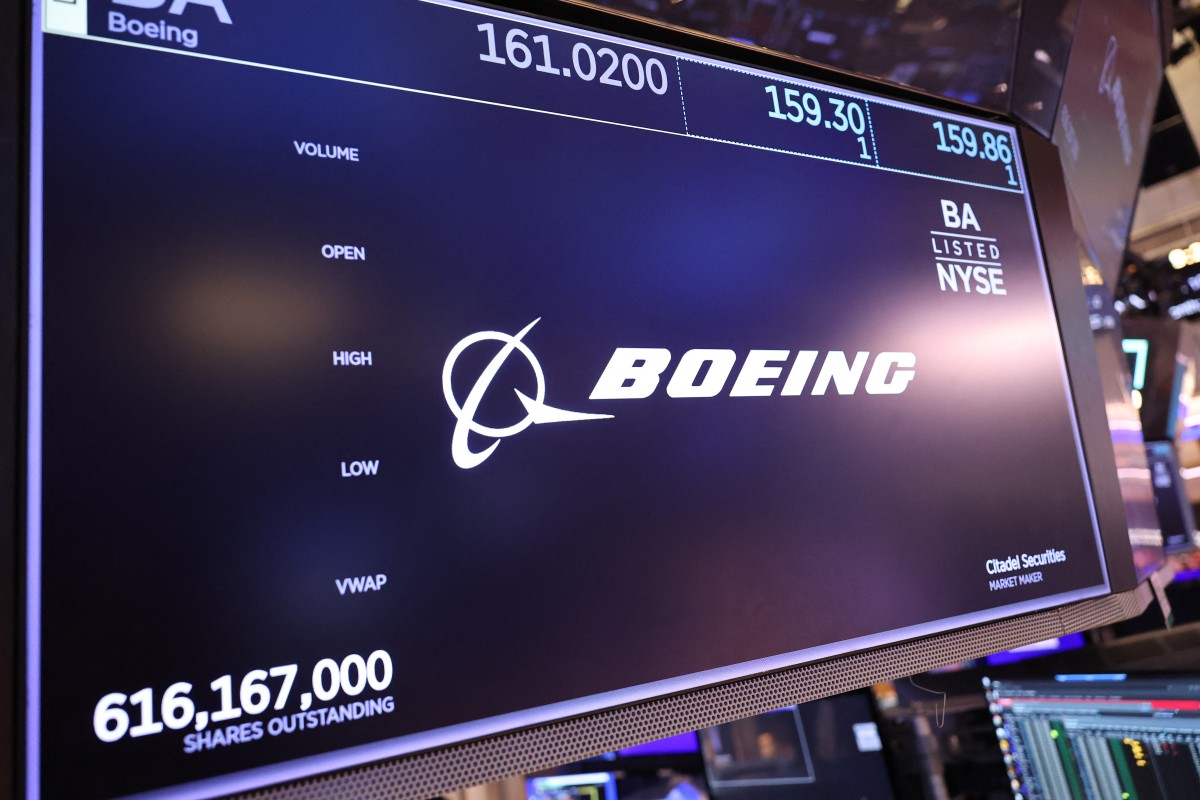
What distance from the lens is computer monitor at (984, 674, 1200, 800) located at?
128cm

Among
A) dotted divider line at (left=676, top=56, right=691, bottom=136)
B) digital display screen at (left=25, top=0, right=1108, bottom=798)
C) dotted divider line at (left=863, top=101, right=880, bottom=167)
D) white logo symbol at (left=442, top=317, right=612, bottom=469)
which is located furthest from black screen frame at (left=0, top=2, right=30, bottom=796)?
dotted divider line at (left=863, top=101, right=880, bottom=167)

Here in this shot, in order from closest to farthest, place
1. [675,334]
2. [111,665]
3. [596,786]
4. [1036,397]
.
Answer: [111,665], [675,334], [1036,397], [596,786]

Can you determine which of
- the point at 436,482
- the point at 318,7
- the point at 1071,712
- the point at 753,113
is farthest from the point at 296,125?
the point at 1071,712

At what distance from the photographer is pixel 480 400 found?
0.95 m

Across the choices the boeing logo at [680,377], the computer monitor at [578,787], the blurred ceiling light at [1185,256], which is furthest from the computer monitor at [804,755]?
the blurred ceiling light at [1185,256]

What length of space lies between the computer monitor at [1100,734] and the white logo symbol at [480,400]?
978 millimetres

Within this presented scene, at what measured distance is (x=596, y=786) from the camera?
9.14 feet

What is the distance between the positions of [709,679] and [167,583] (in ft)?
1.93

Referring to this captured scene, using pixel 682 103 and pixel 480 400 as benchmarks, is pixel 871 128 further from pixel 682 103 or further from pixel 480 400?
pixel 480 400

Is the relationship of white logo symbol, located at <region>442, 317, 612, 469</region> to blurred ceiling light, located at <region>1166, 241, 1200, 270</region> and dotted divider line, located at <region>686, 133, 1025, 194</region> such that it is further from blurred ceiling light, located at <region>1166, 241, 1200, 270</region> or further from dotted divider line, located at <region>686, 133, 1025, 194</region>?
blurred ceiling light, located at <region>1166, 241, 1200, 270</region>

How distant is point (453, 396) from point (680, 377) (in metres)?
0.31

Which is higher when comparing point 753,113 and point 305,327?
point 753,113

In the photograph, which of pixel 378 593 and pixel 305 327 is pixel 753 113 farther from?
pixel 378 593

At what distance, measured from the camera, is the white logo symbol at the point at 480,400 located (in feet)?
3.02
